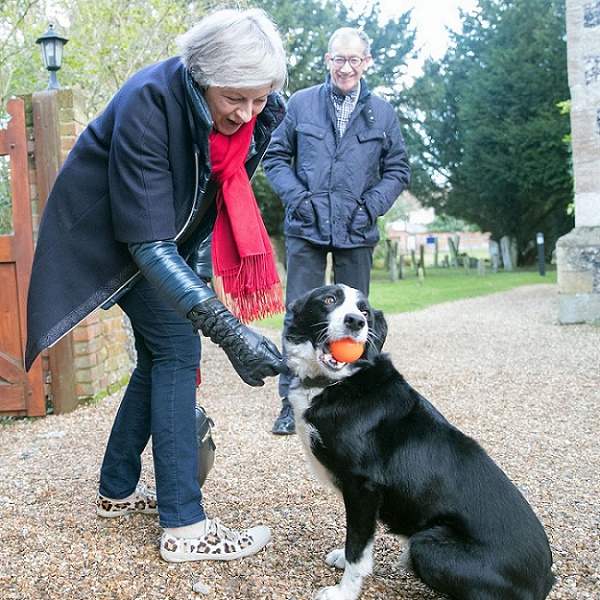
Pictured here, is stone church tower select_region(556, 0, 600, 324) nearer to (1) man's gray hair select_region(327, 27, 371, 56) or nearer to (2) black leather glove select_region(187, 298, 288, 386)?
(1) man's gray hair select_region(327, 27, 371, 56)

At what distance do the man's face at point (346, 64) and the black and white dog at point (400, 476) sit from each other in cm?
239

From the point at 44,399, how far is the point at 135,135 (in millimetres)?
3758

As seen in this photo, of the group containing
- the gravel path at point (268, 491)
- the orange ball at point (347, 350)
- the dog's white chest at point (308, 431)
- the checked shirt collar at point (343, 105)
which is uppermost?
the checked shirt collar at point (343, 105)

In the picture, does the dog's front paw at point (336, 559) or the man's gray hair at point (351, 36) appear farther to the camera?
the man's gray hair at point (351, 36)

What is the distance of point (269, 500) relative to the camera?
3586 millimetres

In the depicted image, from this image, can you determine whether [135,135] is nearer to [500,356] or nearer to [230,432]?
[230,432]

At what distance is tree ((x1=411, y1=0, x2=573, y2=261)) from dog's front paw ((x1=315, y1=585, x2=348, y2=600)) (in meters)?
24.5

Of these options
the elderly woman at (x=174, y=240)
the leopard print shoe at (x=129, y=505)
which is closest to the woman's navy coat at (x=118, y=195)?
the elderly woman at (x=174, y=240)

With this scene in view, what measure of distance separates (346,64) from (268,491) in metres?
2.82

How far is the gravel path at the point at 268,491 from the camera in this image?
2699 millimetres

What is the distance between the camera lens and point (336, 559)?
9.29ft

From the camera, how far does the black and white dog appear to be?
7.50 ft

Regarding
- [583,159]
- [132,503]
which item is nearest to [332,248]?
[132,503]

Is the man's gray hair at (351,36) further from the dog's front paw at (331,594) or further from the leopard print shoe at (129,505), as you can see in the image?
the dog's front paw at (331,594)
